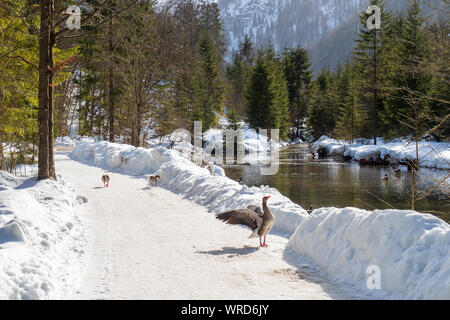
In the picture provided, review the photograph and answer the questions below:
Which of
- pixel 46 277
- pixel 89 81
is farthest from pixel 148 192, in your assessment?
pixel 89 81

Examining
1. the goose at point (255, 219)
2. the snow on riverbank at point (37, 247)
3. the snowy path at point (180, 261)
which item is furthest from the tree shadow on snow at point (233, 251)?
the snow on riverbank at point (37, 247)

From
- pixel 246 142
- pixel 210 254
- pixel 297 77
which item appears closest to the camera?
pixel 210 254

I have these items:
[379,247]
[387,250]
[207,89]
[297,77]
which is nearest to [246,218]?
[379,247]

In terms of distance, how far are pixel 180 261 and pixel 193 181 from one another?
24.0ft

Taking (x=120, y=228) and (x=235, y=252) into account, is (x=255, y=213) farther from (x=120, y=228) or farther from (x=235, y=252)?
(x=120, y=228)

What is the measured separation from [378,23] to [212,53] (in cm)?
2354

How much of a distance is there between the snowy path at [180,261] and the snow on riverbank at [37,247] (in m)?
0.29

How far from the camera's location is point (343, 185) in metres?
21.7

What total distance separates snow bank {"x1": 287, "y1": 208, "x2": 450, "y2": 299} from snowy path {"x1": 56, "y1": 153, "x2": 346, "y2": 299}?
1.61ft

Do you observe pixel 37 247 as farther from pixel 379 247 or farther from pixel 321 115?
pixel 321 115

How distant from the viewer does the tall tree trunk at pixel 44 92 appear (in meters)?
11.3

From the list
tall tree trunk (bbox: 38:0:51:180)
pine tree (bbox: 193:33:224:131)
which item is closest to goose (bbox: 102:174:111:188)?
tall tree trunk (bbox: 38:0:51:180)

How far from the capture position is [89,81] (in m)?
34.5

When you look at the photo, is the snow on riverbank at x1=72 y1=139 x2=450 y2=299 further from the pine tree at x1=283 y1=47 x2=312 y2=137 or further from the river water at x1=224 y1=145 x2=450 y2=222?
the pine tree at x1=283 y1=47 x2=312 y2=137
